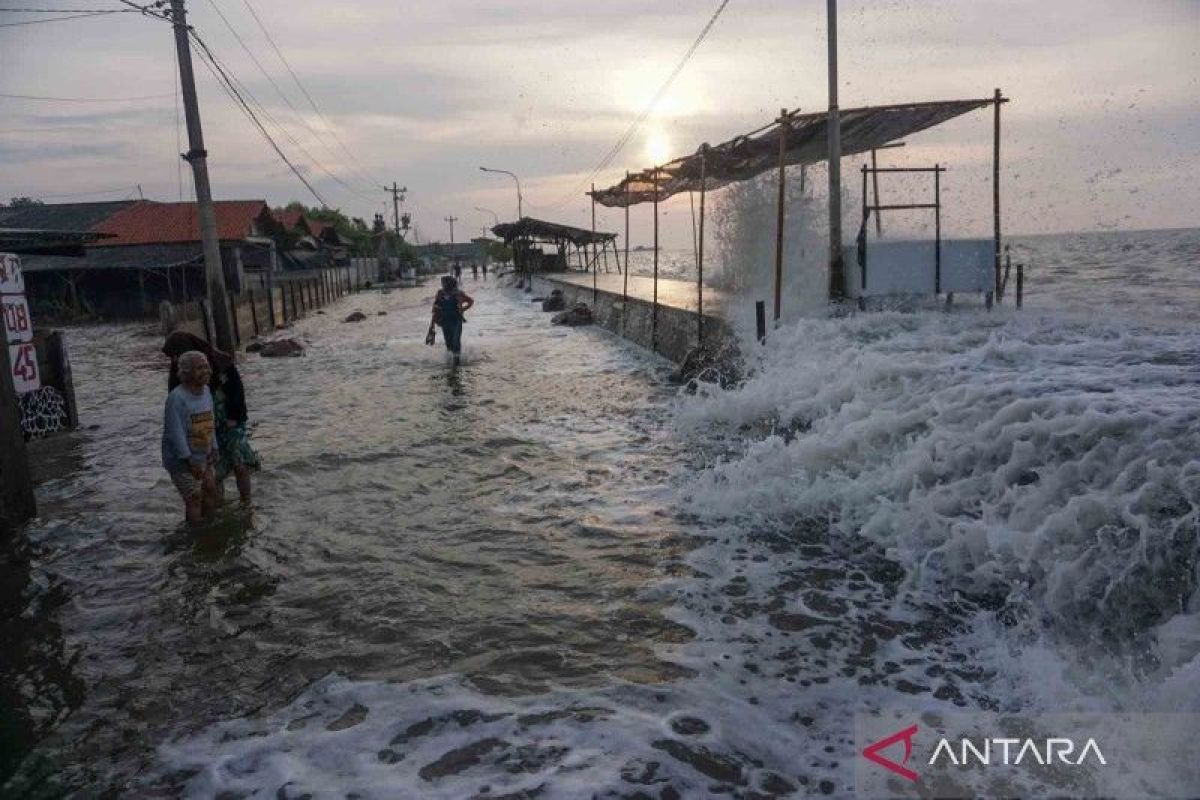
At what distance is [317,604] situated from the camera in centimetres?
493

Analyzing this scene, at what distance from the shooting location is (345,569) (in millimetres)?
5496

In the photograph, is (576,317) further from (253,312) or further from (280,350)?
(253,312)

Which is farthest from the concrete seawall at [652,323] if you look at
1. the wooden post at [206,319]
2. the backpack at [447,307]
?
the wooden post at [206,319]

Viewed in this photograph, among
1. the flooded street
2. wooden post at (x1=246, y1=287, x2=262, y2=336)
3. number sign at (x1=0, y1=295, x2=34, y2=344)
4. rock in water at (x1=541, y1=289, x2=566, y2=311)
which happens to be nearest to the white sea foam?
the flooded street

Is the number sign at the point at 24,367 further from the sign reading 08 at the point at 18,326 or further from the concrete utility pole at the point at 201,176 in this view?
the concrete utility pole at the point at 201,176

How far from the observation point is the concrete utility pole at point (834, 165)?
12.4 m

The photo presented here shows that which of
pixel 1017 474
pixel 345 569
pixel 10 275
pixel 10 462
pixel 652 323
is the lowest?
pixel 345 569

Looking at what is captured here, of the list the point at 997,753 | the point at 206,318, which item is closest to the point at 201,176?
the point at 206,318

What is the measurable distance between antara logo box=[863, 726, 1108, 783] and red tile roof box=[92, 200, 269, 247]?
1350 inches

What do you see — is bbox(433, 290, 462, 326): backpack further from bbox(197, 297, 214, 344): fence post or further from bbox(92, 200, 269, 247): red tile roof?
bbox(92, 200, 269, 247): red tile roof

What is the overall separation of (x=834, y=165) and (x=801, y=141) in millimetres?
1422

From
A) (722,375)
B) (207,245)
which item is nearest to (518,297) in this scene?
(207,245)

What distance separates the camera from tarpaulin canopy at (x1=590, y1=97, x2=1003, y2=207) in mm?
11836

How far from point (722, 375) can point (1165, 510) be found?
24.4 ft
